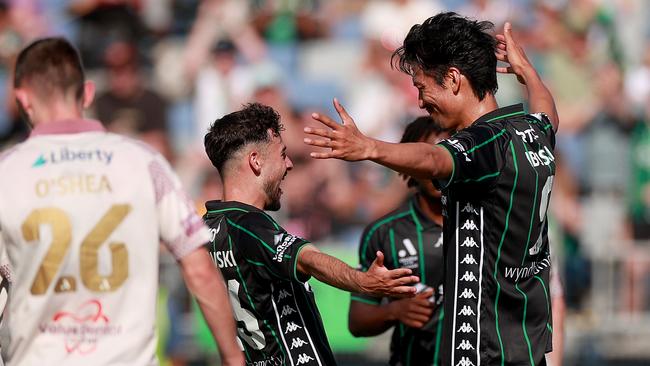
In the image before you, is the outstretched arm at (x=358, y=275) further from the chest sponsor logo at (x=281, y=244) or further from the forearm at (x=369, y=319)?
the forearm at (x=369, y=319)

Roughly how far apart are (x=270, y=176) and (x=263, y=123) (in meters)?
0.26

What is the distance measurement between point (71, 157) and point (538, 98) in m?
2.32

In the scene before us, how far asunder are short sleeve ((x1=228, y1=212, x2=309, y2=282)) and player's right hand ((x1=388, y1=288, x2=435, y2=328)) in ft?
3.85

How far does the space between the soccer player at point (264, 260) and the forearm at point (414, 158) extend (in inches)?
16.8

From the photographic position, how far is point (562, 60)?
528 inches

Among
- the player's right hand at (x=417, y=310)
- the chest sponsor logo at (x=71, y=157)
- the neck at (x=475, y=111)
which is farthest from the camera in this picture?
the player's right hand at (x=417, y=310)

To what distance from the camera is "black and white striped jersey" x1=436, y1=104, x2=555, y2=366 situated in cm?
473

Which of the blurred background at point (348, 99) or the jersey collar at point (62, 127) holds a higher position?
the blurred background at point (348, 99)

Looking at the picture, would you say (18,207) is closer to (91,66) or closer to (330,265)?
(330,265)

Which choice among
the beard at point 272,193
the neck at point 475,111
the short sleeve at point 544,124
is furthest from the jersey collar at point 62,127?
the short sleeve at point 544,124

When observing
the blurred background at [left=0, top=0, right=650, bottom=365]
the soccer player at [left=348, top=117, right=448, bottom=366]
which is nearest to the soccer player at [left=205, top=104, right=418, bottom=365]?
the soccer player at [left=348, top=117, right=448, bottom=366]

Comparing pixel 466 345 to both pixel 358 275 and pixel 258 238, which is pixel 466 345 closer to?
pixel 358 275

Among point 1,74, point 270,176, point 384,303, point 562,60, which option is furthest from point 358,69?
point 270,176

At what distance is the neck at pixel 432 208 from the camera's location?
635 centimetres
